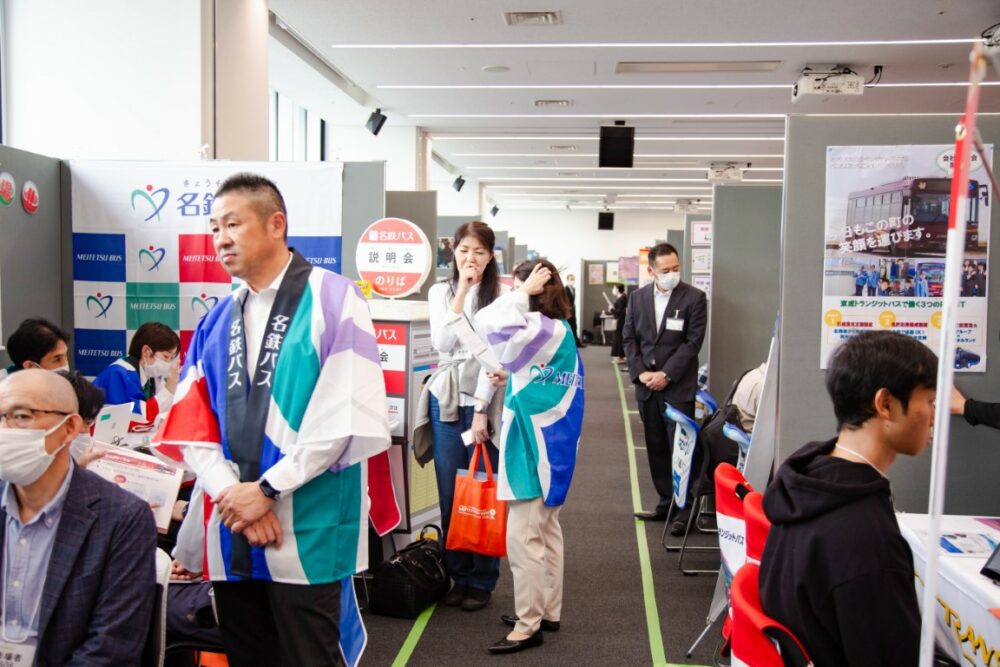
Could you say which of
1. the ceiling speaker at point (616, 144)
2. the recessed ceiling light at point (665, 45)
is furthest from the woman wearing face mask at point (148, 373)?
the ceiling speaker at point (616, 144)

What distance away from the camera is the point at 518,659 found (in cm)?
304

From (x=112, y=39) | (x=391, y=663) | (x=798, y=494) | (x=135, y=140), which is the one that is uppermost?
(x=112, y=39)

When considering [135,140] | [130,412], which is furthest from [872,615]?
[135,140]

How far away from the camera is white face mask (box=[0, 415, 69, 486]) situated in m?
1.66

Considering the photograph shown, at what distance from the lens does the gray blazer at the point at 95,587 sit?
1650mm

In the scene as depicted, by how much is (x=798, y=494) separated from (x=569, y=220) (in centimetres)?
2347

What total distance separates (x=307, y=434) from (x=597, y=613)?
6.98 ft

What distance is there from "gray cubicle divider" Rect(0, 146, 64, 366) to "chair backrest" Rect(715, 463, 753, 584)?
2.85 m

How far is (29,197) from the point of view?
3709mm

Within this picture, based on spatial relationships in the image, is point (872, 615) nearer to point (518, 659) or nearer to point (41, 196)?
point (518, 659)

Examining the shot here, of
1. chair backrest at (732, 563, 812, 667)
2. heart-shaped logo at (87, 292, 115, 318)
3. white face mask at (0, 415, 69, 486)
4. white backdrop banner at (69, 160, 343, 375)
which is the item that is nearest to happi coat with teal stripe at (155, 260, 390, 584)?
white face mask at (0, 415, 69, 486)

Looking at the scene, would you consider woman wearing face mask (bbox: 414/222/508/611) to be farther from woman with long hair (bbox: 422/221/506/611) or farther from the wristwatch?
the wristwatch

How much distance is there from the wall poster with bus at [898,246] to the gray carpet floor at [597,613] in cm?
140

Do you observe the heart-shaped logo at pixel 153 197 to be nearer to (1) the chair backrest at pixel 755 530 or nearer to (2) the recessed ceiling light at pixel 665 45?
(1) the chair backrest at pixel 755 530
